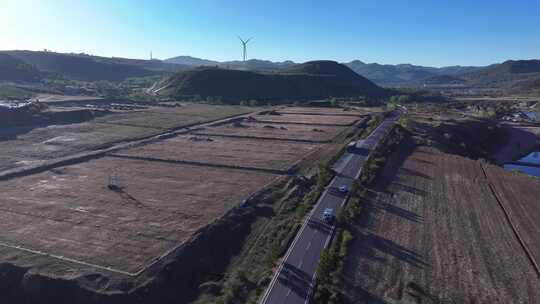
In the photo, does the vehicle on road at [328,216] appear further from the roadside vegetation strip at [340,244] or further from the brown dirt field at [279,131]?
the brown dirt field at [279,131]

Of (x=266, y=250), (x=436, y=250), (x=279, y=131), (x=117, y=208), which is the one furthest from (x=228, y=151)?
(x=436, y=250)

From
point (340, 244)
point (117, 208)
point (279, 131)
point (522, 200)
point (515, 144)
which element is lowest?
point (340, 244)

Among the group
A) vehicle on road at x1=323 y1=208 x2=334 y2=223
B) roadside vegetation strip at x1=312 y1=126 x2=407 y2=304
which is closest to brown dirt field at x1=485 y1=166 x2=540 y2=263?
roadside vegetation strip at x1=312 y1=126 x2=407 y2=304

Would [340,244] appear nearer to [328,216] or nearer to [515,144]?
[328,216]

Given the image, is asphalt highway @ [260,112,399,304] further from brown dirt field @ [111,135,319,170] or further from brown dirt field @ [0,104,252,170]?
brown dirt field @ [0,104,252,170]

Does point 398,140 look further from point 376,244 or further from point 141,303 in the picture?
point 141,303

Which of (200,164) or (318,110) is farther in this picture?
(318,110)

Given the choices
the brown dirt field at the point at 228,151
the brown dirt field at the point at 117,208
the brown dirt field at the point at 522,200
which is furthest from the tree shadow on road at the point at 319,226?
the brown dirt field at the point at 228,151
